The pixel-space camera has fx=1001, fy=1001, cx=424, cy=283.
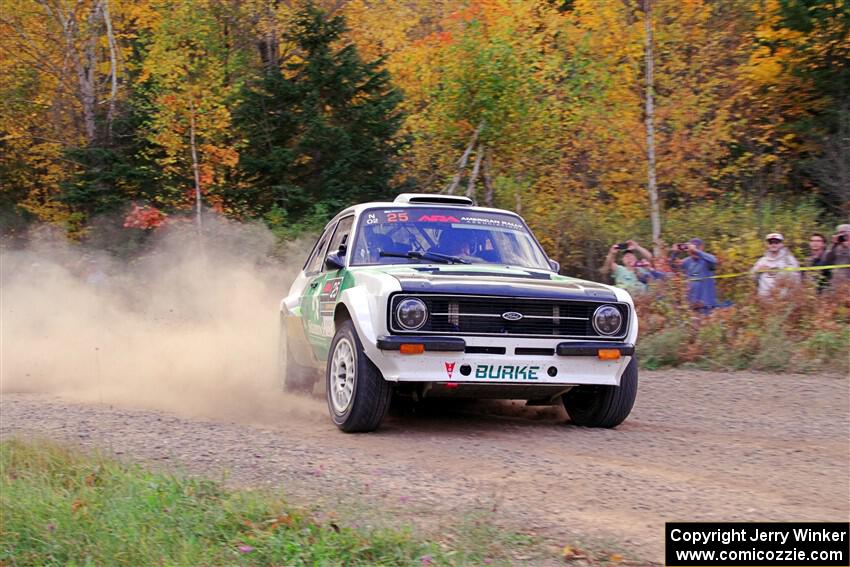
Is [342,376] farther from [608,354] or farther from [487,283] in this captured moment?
→ [608,354]

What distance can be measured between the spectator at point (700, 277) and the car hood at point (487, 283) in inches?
234

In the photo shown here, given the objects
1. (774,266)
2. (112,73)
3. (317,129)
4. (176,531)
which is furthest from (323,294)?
(112,73)

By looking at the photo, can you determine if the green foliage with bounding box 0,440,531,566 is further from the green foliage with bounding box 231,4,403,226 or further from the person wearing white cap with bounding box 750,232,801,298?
the green foliage with bounding box 231,4,403,226

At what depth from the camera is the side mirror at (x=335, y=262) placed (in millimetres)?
8516

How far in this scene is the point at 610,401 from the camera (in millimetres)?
7879

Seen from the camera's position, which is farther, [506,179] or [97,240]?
[97,240]

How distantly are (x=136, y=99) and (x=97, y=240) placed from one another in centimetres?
422

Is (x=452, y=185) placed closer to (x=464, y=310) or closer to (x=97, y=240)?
(x=97, y=240)

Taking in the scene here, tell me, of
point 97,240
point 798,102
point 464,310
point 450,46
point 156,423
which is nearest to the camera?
point 464,310

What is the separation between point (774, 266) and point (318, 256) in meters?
6.57

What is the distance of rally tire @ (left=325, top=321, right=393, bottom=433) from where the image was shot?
7348 millimetres

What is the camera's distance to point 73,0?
30.2m

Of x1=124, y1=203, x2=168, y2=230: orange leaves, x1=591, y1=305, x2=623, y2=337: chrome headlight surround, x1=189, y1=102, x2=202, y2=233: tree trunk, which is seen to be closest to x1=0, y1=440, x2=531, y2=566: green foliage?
x1=591, y1=305, x2=623, y2=337: chrome headlight surround

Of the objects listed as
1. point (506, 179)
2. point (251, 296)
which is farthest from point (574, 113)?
point (251, 296)
